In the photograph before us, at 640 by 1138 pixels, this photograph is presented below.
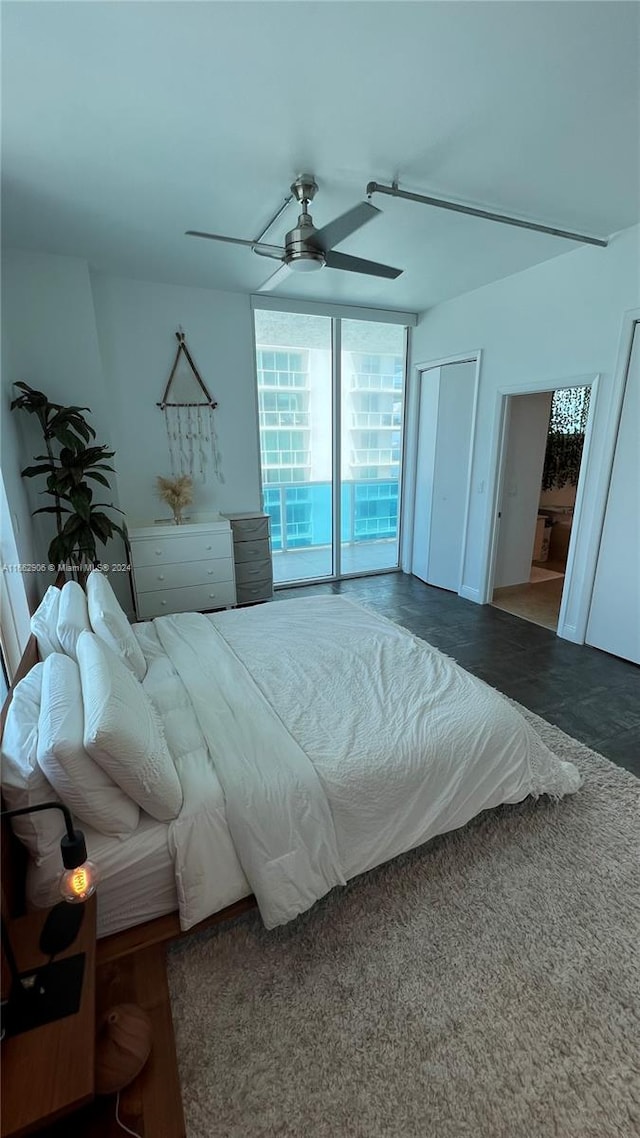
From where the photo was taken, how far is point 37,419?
3375mm

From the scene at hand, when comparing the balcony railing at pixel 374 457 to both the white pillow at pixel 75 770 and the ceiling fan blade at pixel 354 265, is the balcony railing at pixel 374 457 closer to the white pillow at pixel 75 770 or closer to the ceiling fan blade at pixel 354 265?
the ceiling fan blade at pixel 354 265

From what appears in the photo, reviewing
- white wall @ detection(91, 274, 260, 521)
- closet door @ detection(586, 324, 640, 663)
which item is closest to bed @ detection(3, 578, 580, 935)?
closet door @ detection(586, 324, 640, 663)

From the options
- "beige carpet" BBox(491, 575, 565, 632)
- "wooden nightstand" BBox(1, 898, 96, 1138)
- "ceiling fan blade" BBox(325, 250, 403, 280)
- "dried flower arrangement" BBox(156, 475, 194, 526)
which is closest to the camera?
"wooden nightstand" BBox(1, 898, 96, 1138)

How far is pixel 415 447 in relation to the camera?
524 cm

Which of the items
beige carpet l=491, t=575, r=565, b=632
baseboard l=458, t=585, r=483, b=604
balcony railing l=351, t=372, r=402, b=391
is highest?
balcony railing l=351, t=372, r=402, b=391

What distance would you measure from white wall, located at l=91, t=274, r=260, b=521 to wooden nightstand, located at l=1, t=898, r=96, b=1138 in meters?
3.80

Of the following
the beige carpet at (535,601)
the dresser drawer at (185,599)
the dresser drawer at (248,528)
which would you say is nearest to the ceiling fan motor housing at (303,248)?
the dresser drawer at (248,528)

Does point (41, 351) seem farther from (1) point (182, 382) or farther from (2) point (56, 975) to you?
(2) point (56, 975)

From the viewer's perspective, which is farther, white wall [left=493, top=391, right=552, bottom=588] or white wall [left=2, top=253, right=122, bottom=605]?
white wall [left=493, top=391, right=552, bottom=588]

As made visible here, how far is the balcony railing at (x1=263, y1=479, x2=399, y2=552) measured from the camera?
501 centimetres

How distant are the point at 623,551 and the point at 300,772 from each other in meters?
2.98

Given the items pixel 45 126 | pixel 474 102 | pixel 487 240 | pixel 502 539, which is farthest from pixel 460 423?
pixel 45 126

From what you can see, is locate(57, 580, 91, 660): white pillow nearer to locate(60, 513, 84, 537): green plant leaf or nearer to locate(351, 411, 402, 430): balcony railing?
locate(60, 513, 84, 537): green plant leaf

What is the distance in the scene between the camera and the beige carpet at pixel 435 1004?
3.65 ft
